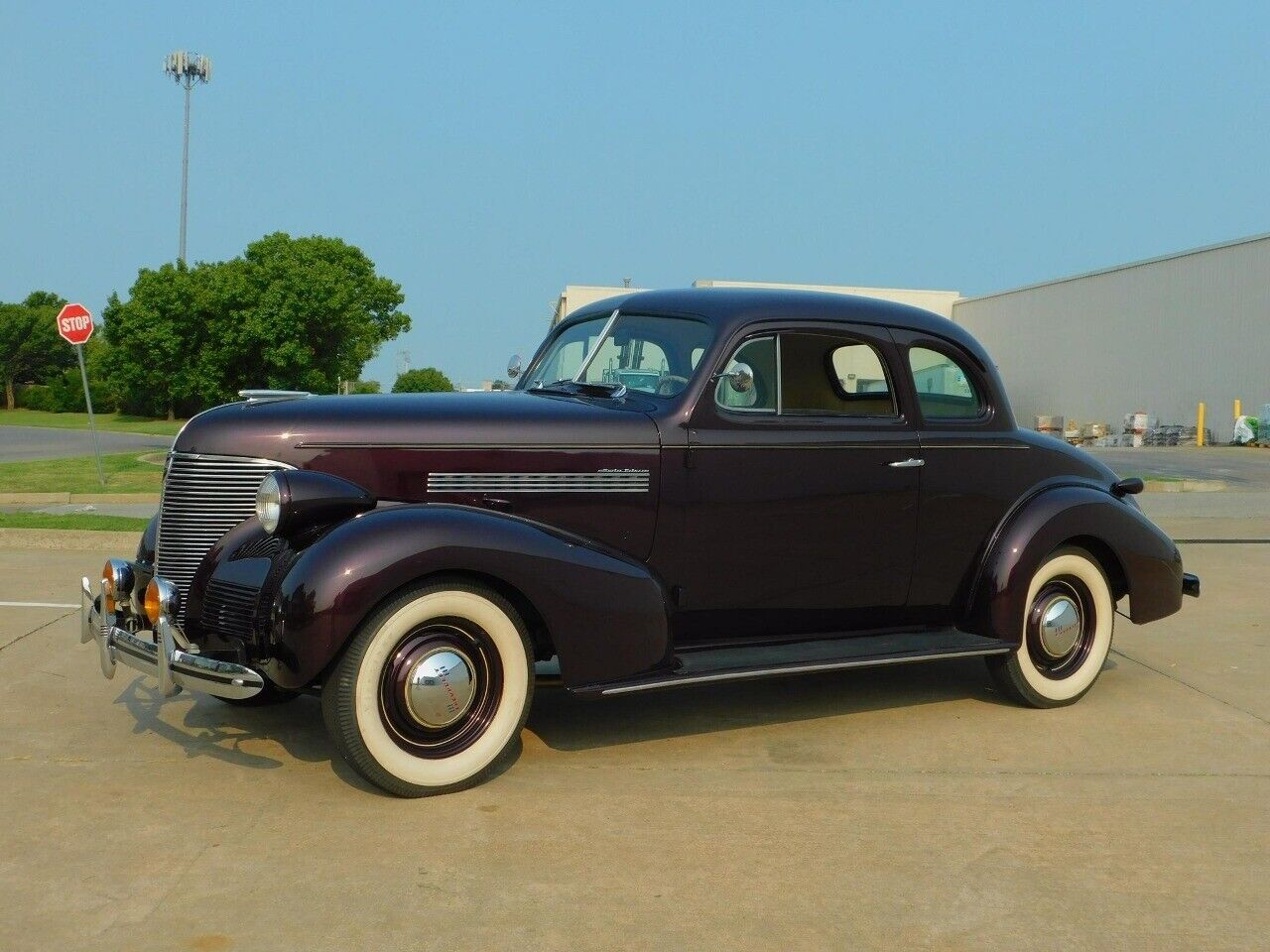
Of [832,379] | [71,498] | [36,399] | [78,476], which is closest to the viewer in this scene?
[832,379]

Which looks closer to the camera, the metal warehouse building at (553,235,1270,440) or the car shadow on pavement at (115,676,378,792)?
the car shadow on pavement at (115,676,378,792)

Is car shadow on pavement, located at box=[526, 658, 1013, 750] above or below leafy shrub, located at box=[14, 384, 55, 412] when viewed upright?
below

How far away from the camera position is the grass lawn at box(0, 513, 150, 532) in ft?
36.6

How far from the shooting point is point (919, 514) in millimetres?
5250

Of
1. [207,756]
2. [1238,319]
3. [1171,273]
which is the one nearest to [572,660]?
[207,756]

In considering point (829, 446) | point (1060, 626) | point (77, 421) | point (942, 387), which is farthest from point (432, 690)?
point (77, 421)

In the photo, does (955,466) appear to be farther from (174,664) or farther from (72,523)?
(72,523)

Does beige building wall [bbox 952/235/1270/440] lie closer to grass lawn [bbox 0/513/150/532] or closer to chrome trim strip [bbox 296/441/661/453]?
grass lawn [bbox 0/513/150/532]

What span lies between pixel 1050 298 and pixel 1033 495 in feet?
127

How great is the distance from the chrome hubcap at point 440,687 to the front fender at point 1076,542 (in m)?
2.38

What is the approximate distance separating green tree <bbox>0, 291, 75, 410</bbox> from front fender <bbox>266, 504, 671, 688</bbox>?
79825 mm

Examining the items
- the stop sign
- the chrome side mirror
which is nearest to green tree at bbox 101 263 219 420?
the stop sign

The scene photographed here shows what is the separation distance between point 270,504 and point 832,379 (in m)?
2.42

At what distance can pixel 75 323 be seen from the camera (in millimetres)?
17266
